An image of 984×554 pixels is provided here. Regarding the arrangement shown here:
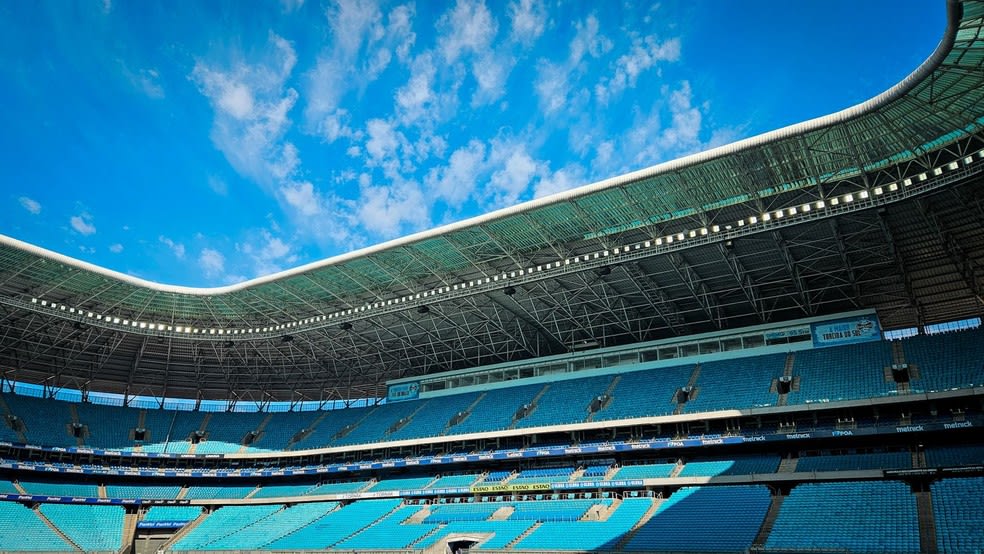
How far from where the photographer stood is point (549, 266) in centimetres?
3725

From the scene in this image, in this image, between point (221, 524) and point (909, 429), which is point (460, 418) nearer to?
point (221, 524)

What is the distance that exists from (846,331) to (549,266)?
61.9 feet

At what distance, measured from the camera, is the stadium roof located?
27.3 meters

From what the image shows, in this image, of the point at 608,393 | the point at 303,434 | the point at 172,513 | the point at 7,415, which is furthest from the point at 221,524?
the point at 608,393

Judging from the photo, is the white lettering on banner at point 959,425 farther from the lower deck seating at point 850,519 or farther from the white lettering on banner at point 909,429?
the lower deck seating at point 850,519

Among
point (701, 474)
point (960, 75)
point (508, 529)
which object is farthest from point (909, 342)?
point (508, 529)

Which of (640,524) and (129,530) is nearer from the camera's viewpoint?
(640,524)

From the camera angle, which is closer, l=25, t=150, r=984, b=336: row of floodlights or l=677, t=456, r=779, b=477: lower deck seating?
l=25, t=150, r=984, b=336: row of floodlights

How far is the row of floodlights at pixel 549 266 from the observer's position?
2814 cm

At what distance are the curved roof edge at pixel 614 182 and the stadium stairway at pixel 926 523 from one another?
16.2 m

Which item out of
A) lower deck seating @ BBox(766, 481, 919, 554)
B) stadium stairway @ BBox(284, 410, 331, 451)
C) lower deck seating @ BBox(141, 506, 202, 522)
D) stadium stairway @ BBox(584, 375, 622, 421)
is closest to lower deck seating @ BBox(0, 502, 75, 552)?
lower deck seating @ BBox(141, 506, 202, 522)

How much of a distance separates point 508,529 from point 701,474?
10.9 m

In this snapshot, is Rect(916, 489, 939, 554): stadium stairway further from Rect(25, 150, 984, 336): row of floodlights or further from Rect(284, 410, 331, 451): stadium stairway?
Rect(284, 410, 331, 451): stadium stairway

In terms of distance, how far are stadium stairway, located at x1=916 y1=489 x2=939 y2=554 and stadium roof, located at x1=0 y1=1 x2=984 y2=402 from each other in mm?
12519
